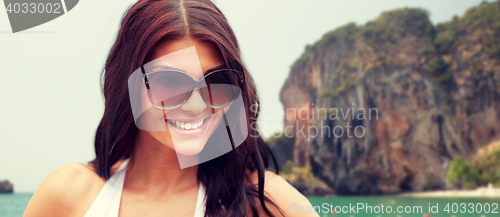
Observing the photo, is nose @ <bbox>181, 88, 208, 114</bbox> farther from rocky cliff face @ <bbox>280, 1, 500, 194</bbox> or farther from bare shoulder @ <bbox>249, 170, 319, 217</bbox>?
rocky cliff face @ <bbox>280, 1, 500, 194</bbox>

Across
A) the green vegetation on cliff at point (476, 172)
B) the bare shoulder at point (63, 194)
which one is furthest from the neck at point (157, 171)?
the green vegetation on cliff at point (476, 172)

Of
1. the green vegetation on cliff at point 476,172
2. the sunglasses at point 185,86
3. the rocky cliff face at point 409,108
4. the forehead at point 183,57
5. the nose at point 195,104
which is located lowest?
the green vegetation on cliff at point 476,172

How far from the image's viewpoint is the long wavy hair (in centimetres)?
93

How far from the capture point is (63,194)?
1062 mm

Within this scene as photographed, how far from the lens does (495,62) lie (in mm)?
25375

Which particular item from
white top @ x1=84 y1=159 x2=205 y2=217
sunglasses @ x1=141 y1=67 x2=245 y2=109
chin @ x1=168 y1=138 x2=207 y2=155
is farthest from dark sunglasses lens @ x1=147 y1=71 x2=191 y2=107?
white top @ x1=84 y1=159 x2=205 y2=217

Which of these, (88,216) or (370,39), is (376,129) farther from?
(88,216)

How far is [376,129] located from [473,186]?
7.48 m

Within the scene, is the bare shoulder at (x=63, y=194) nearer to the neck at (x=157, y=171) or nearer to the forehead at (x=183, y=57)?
the neck at (x=157, y=171)

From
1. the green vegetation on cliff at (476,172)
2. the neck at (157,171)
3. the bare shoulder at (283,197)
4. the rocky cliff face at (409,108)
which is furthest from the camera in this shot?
the rocky cliff face at (409,108)

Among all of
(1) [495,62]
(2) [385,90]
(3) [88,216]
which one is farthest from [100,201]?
(1) [495,62]

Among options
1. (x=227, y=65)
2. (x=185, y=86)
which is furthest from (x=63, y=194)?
(x=227, y=65)

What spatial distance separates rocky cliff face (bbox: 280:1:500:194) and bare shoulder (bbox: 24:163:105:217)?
23.7 meters

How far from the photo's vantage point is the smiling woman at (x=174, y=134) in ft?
3.06
